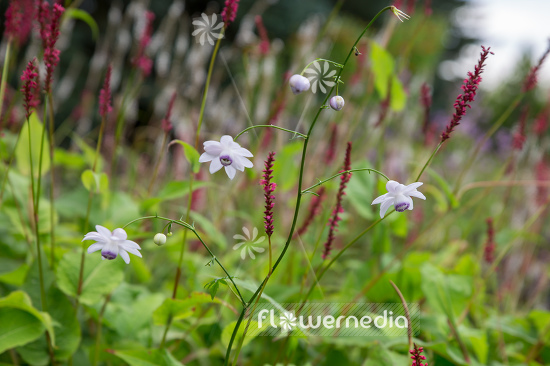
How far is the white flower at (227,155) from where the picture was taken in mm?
617

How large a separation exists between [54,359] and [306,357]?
598mm

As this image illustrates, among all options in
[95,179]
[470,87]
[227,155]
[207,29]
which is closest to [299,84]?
[227,155]

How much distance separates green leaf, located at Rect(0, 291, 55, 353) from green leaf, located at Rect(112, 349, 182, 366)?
0.16m

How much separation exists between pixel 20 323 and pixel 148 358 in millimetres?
284

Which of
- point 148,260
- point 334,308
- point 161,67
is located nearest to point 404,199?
point 334,308

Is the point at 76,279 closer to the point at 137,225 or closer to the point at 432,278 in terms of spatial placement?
the point at 137,225

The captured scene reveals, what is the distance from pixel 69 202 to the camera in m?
1.49

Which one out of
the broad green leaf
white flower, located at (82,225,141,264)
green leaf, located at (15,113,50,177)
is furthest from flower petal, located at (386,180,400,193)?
green leaf, located at (15,113,50,177)

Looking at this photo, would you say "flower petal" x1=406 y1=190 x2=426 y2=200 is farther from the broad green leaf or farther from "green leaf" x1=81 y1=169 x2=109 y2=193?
the broad green leaf

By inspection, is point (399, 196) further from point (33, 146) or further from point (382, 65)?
point (33, 146)

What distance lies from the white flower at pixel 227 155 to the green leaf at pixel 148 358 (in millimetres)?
459

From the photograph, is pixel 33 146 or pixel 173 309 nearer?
pixel 173 309

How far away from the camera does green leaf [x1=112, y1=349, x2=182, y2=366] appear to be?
2.83 feet

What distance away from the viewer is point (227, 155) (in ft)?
2.01
